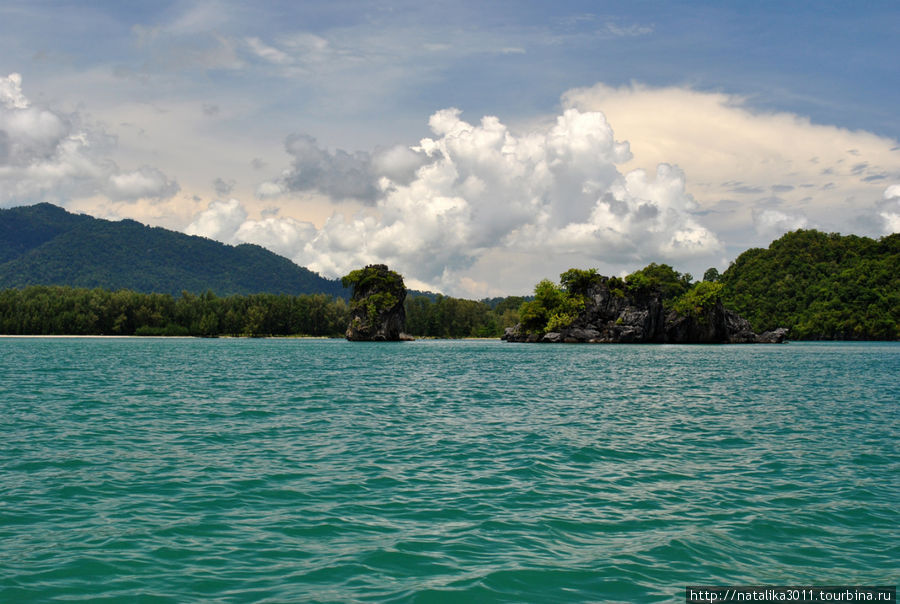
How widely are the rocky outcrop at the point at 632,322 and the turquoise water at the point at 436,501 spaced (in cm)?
A: 13079

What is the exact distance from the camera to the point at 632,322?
160 meters

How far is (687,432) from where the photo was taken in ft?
81.3

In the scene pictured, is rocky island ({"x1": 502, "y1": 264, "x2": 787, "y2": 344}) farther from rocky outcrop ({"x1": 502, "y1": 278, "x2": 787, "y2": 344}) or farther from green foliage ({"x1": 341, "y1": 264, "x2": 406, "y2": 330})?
green foliage ({"x1": 341, "y1": 264, "x2": 406, "y2": 330})

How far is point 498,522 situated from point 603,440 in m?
10.8

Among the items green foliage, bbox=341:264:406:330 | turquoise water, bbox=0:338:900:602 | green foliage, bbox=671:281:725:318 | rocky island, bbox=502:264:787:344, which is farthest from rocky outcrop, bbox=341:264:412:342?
turquoise water, bbox=0:338:900:602

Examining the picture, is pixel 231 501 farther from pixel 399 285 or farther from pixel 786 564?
pixel 399 285

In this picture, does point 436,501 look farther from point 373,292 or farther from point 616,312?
point 373,292

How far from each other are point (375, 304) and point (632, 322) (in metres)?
68.9

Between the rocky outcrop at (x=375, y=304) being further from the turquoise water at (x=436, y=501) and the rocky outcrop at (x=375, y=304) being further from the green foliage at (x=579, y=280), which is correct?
the turquoise water at (x=436, y=501)

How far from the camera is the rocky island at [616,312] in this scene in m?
161

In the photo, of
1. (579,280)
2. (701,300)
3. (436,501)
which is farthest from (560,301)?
(436,501)

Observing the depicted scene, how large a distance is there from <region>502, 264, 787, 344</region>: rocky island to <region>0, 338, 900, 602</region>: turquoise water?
13075 centimetres

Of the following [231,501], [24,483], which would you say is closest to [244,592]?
[231,501]

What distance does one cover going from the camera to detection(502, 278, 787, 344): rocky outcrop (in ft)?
528
